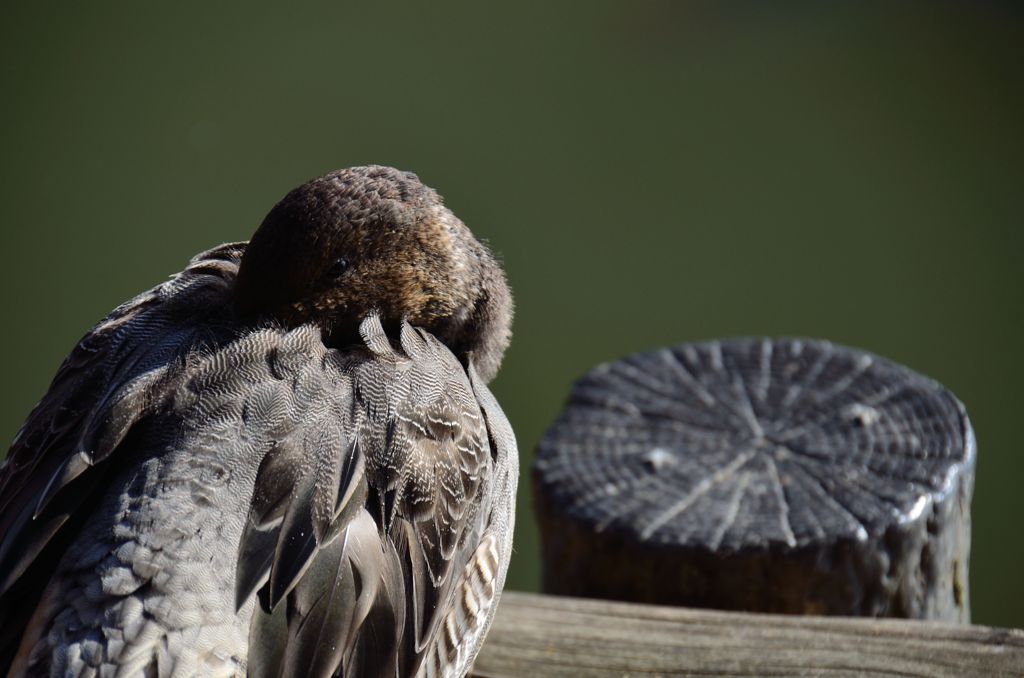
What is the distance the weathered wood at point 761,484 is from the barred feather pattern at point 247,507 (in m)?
0.63

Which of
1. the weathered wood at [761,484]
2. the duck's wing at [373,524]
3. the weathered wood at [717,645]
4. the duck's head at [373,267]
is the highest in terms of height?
the duck's head at [373,267]

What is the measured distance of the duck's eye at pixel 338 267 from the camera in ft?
6.67

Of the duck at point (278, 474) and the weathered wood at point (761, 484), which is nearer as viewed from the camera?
the duck at point (278, 474)

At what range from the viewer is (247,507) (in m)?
1.75

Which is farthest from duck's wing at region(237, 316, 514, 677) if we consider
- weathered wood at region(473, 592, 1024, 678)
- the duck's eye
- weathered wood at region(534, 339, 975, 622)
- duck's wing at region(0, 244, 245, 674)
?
weathered wood at region(534, 339, 975, 622)

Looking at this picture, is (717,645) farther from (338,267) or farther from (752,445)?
(338,267)

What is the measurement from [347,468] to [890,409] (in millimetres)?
1636

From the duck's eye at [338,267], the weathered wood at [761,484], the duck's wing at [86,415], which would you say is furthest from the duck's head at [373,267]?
the weathered wood at [761,484]

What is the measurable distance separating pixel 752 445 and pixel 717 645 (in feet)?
2.10

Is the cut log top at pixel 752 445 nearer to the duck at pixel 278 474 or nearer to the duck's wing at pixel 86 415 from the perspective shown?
the duck at pixel 278 474

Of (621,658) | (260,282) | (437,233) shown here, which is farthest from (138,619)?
(621,658)

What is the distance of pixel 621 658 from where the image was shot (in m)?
2.35

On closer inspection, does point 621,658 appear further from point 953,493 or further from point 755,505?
point 953,493

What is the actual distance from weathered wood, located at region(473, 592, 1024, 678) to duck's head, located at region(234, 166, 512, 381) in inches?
22.2
